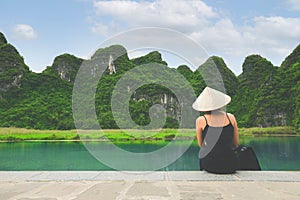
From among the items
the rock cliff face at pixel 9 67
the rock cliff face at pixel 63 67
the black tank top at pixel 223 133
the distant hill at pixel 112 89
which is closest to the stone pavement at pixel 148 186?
the black tank top at pixel 223 133

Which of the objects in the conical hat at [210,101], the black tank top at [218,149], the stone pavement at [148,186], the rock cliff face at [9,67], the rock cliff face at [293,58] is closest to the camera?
the stone pavement at [148,186]

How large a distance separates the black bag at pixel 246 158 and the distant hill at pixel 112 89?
21.8 meters

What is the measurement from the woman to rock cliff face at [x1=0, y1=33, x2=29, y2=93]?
39161 mm

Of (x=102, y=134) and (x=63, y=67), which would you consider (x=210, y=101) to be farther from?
(x=63, y=67)

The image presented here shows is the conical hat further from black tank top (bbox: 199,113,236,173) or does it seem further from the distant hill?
the distant hill

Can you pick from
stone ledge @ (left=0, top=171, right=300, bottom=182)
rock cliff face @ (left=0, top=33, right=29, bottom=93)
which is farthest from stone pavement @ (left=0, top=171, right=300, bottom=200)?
rock cliff face @ (left=0, top=33, right=29, bottom=93)

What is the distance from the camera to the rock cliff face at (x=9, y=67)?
124 feet

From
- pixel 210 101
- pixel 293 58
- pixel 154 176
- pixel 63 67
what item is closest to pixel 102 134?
pixel 210 101

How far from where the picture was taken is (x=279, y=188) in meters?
1.96

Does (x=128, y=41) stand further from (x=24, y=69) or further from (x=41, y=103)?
(x=24, y=69)

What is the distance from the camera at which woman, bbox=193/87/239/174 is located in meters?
2.52

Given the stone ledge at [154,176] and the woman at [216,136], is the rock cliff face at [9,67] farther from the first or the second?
the woman at [216,136]

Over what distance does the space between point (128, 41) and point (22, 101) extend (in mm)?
38695

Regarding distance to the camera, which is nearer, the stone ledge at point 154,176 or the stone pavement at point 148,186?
the stone pavement at point 148,186
